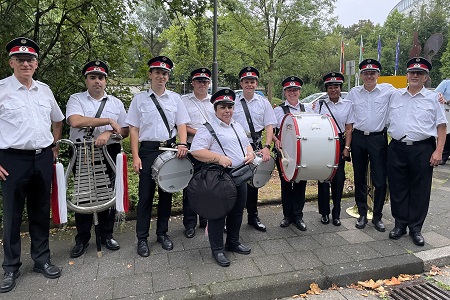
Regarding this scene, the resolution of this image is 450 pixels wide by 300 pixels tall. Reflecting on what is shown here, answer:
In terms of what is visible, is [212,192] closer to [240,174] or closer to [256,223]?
[240,174]

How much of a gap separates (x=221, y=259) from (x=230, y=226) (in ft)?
1.31

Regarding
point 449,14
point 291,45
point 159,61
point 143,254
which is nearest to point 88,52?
point 159,61

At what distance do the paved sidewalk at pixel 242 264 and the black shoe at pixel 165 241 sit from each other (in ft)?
0.21

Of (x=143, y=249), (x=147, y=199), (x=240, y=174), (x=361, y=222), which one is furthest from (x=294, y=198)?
(x=143, y=249)

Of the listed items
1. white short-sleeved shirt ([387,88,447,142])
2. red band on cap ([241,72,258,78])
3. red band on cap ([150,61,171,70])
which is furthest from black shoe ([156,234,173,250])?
white short-sleeved shirt ([387,88,447,142])

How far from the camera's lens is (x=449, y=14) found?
38344 millimetres

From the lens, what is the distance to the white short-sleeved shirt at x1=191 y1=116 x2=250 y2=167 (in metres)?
3.53

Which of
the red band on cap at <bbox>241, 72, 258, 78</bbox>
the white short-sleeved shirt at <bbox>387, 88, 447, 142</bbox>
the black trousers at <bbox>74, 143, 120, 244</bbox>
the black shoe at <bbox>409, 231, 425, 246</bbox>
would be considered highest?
the red band on cap at <bbox>241, 72, 258, 78</bbox>

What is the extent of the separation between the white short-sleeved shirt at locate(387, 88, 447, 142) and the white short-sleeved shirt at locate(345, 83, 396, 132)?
0.73 ft

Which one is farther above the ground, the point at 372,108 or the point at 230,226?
the point at 372,108

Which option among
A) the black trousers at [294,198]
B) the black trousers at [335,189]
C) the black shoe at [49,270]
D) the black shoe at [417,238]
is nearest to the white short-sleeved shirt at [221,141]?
the black trousers at [294,198]

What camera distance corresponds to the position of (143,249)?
3855 millimetres

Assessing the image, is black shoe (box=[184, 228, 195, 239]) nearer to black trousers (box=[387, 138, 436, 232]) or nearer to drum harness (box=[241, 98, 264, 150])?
drum harness (box=[241, 98, 264, 150])

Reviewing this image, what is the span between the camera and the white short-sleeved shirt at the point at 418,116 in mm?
3986
